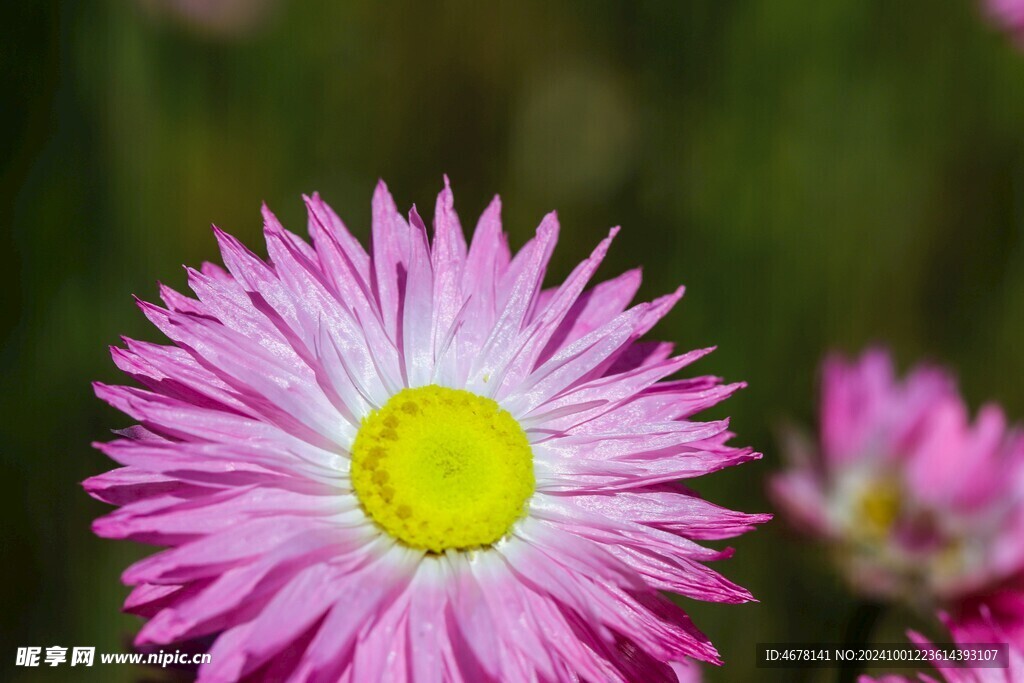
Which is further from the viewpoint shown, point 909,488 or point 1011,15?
point 1011,15

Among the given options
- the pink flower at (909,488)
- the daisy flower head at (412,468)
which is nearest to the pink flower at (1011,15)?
the pink flower at (909,488)

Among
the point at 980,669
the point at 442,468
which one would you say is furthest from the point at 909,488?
the point at 442,468

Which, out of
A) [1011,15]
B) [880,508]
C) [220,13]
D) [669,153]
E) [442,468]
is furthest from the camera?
[669,153]

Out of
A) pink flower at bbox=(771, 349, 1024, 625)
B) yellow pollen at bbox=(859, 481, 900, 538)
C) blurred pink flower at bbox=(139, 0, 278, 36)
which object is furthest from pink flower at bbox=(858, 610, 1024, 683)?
blurred pink flower at bbox=(139, 0, 278, 36)

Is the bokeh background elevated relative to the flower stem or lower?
elevated

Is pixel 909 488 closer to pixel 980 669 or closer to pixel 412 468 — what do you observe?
pixel 980 669

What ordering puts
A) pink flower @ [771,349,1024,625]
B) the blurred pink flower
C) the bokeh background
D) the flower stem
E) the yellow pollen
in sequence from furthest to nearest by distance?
1. the blurred pink flower
2. the bokeh background
3. the yellow pollen
4. pink flower @ [771,349,1024,625]
5. the flower stem

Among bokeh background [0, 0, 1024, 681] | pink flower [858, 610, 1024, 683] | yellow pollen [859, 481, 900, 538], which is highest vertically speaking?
bokeh background [0, 0, 1024, 681]

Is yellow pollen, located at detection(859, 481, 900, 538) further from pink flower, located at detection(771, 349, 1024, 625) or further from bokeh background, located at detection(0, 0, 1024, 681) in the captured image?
bokeh background, located at detection(0, 0, 1024, 681)
